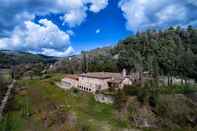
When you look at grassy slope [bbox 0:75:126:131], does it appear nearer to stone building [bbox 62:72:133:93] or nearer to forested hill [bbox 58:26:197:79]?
stone building [bbox 62:72:133:93]

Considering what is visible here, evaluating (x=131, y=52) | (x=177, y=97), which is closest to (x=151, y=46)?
(x=131, y=52)

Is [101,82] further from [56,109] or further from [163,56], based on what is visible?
[163,56]

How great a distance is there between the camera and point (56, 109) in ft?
151

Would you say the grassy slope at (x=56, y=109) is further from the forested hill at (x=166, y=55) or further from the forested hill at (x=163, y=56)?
the forested hill at (x=166, y=55)

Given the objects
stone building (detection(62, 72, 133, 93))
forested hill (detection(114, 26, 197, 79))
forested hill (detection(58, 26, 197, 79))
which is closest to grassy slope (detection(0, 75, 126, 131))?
stone building (detection(62, 72, 133, 93))

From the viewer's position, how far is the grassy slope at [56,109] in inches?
1505

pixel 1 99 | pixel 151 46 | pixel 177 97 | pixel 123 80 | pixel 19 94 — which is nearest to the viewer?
pixel 177 97

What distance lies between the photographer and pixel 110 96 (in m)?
48.6

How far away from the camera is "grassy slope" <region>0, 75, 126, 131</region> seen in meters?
38.2

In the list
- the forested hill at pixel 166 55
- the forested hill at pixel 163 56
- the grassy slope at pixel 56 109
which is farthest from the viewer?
the forested hill at pixel 163 56

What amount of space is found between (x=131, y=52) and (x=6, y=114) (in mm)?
49871

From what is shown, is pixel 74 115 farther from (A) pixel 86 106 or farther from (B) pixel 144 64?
(B) pixel 144 64

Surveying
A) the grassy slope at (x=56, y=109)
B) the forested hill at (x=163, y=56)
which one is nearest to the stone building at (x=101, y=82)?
the grassy slope at (x=56, y=109)

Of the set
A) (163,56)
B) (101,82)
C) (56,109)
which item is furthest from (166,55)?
(56,109)
